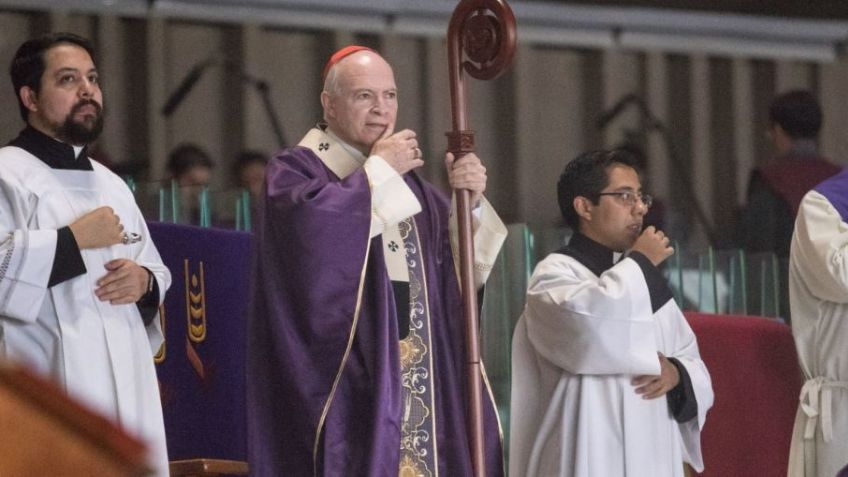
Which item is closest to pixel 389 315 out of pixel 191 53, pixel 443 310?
pixel 443 310

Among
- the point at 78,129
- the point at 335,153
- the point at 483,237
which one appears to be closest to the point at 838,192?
the point at 483,237

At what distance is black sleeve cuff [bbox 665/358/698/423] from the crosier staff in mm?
728

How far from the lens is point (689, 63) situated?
13.9m

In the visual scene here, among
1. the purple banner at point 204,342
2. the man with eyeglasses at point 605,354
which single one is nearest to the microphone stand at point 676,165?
the purple banner at point 204,342

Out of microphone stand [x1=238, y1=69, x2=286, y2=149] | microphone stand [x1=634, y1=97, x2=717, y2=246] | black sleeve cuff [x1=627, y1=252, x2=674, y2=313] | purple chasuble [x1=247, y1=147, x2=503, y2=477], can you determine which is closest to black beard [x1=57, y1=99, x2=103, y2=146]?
purple chasuble [x1=247, y1=147, x2=503, y2=477]

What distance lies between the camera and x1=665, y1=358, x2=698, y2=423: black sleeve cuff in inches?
210

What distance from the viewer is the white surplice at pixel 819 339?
5812 mm

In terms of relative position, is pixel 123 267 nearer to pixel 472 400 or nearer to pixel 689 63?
pixel 472 400

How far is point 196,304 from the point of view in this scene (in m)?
6.05

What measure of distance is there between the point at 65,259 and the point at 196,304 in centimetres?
123

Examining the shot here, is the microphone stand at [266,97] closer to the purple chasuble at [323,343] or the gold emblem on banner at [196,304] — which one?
the gold emblem on banner at [196,304]

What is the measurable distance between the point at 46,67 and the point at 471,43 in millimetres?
1297

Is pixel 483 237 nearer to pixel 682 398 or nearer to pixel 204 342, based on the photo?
pixel 682 398

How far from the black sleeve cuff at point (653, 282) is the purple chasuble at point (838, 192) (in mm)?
833
